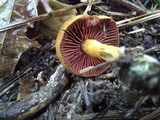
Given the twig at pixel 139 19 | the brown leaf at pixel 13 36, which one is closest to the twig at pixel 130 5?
the twig at pixel 139 19

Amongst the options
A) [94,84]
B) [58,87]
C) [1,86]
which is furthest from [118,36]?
[1,86]

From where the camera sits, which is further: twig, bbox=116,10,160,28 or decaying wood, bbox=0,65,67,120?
twig, bbox=116,10,160,28

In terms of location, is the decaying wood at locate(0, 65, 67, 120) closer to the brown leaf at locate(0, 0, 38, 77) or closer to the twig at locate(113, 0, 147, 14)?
the brown leaf at locate(0, 0, 38, 77)

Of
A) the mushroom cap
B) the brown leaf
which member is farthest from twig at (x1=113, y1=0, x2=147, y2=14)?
the brown leaf

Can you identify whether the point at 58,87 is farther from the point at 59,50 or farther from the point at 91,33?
the point at 91,33

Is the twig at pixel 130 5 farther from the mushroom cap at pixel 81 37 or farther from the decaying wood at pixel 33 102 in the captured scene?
the decaying wood at pixel 33 102

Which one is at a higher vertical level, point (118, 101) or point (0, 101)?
point (0, 101)

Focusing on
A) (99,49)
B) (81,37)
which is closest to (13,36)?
(81,37)
